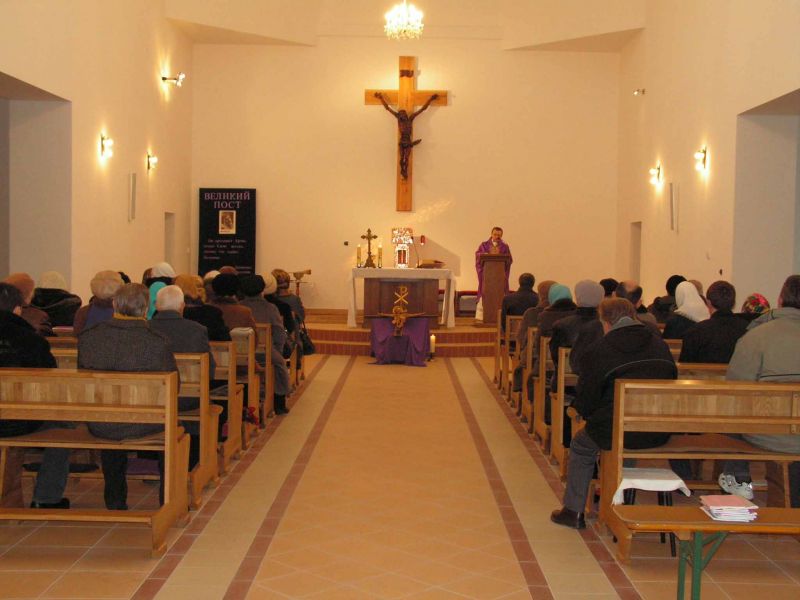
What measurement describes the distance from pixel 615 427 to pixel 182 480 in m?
2.32

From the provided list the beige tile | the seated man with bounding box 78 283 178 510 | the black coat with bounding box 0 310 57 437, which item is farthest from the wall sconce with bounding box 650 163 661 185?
the beige tile

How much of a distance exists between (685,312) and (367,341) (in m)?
6.43

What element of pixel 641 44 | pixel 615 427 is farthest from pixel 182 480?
pixel 641 44

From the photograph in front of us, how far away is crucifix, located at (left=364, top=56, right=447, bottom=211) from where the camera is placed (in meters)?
16.1

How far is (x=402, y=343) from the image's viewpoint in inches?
481

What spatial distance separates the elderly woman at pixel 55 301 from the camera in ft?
25.8

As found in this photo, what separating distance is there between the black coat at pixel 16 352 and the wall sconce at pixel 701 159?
29.3ft

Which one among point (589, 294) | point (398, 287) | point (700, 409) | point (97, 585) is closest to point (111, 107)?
point (398, 287)

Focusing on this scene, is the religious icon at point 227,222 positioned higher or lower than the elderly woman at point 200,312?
higher

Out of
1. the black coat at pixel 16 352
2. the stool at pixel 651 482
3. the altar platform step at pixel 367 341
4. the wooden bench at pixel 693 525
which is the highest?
the black coat at pixel 16 352

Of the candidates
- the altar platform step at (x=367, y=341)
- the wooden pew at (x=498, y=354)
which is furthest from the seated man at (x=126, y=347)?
the altar platform step at (x=367, y=341)

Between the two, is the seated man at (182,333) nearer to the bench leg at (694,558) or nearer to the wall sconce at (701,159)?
the bench leg at (694,558)

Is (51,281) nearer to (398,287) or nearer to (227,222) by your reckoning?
(398,287)

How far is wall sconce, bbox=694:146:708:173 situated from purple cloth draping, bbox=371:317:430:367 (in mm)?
3940
